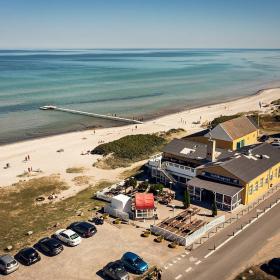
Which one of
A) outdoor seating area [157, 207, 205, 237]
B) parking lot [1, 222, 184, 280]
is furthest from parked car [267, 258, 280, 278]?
outdoor seating area [157, 207, 205, 237]

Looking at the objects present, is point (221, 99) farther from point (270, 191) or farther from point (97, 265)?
point (97, 265)

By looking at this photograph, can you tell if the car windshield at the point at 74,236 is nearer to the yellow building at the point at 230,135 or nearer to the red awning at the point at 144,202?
the red awning at the point at 144,202

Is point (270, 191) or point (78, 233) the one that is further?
point (270, 191)

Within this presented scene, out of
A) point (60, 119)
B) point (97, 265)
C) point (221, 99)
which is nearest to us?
point (97, 265)

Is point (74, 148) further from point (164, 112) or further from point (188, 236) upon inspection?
point (164, 112)

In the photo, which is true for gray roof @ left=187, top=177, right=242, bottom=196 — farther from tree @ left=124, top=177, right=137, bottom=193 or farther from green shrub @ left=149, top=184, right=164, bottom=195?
tree @ left=124, top=177, right=137, bottom=193

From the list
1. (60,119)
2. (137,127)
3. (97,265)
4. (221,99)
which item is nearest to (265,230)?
(97,265)

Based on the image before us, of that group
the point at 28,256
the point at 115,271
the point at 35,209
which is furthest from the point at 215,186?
the point at 28,256
